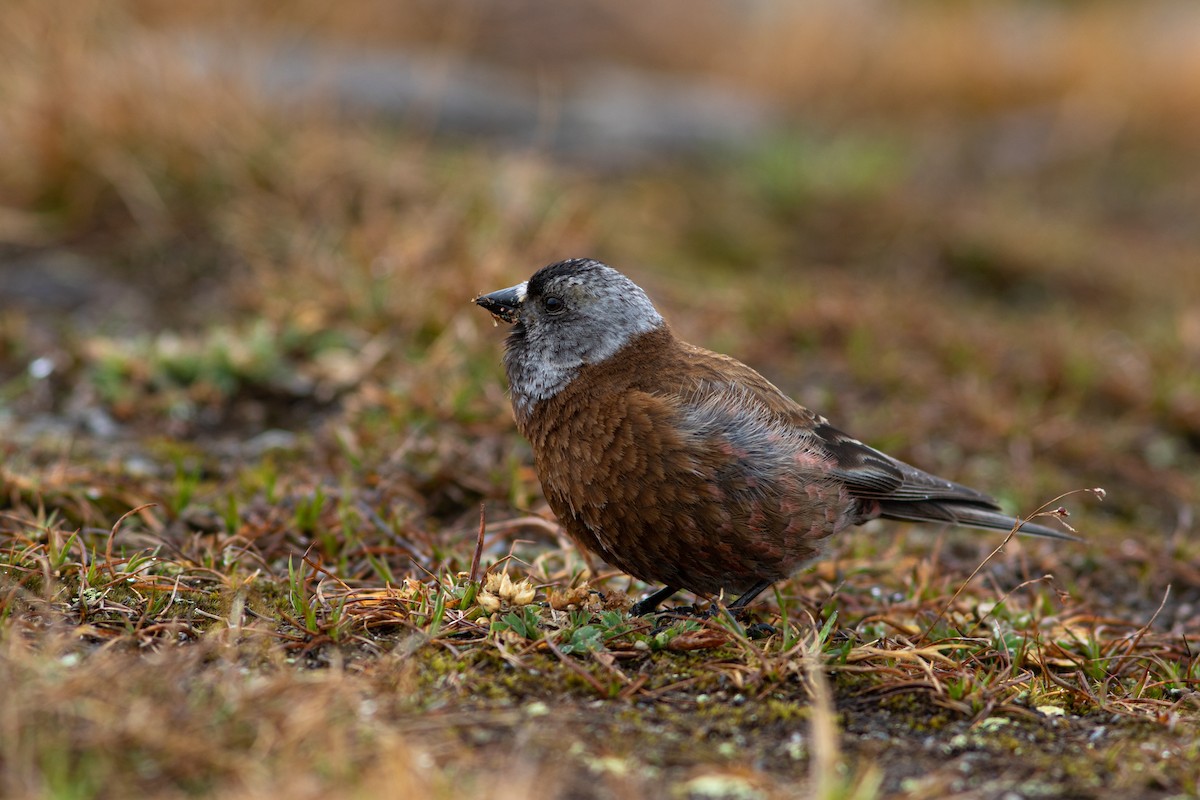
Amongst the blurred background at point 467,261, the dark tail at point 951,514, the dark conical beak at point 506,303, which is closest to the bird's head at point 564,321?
the dark conical beak at point 506,303

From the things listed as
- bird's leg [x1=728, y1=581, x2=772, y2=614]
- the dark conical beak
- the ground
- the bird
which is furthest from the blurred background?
bird's leg [x1=728, y1=581, x2=772, y2=614]

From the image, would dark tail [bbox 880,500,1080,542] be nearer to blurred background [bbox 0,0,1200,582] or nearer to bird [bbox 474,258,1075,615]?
bird [bbox 474,258,1075,615]

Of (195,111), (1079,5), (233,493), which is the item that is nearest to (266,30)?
(195,111)

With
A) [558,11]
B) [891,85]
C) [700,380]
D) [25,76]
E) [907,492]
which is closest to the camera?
[700,380]

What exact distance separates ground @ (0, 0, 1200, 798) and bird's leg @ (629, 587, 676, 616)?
9.2 inches

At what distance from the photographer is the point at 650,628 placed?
340 cm

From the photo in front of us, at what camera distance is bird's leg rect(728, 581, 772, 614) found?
3.80 meters

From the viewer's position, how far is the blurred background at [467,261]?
17.4 feet

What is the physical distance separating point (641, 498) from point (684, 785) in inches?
42.2

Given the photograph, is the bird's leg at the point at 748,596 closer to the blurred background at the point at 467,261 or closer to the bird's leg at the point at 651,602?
the bird's leg at the point at 651,602

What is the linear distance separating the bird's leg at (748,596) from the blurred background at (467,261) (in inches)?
42.6

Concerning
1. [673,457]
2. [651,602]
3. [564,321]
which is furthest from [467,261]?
[673,457]

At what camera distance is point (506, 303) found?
421cm

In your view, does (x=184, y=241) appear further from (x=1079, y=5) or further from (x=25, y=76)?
(x=1079, y=5)
